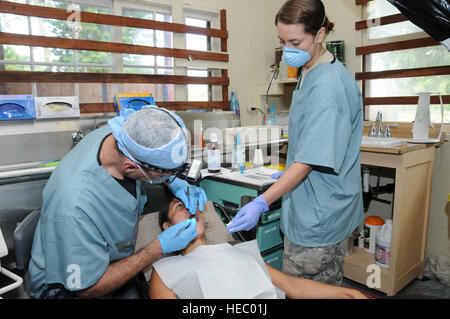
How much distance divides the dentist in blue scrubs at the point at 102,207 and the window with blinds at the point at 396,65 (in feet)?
A: 7.42

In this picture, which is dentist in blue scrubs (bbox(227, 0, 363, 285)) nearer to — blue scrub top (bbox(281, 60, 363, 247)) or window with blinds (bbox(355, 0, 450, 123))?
blue scrub top (bbox(281, 60, 363, 247))

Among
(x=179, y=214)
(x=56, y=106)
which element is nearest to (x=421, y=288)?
(x=179, y=214)

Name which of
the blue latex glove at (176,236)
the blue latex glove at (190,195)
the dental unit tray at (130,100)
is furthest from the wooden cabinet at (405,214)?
the dental unit tray at (130,100)

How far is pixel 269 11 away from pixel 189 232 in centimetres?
309

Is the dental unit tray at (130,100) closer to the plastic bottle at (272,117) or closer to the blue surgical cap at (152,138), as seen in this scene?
the plastic bottle at (272,117)

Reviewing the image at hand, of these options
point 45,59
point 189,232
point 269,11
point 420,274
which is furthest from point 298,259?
point 269,11

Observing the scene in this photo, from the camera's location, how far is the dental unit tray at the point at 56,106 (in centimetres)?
221

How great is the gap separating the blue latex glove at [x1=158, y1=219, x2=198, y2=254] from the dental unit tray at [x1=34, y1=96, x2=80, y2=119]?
1602mm

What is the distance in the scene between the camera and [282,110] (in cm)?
363

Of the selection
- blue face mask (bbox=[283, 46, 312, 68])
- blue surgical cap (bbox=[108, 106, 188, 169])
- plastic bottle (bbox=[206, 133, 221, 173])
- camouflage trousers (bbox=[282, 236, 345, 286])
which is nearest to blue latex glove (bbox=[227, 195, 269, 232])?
camouflage trousers (bbox=[282, 236, 345, 286])

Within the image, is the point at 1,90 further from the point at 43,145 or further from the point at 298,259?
the point at 298,259

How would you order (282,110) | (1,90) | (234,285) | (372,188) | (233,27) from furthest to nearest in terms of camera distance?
(282,110) < (233,27) < (372,188) < (1,90) < (234,285)

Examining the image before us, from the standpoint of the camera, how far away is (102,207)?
1107 mm
